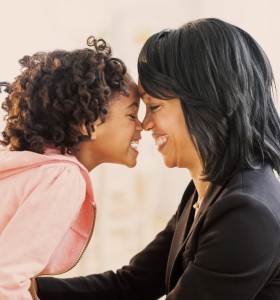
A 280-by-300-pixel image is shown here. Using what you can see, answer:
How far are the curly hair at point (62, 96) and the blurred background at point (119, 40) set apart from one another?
177 centimetres

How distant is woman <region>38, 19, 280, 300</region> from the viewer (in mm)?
1235

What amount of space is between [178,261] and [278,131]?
1.33ft

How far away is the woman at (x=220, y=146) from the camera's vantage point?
124 centimetres

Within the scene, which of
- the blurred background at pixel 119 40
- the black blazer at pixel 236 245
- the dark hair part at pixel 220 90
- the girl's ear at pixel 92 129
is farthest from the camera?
the blurred background at pixel 119 40

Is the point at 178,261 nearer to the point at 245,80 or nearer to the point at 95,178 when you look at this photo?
the point at 245,80

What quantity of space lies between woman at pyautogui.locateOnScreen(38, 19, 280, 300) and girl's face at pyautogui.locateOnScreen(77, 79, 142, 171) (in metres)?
0.06

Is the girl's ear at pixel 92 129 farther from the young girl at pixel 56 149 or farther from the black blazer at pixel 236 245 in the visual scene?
the black blazer at pixel 236 245

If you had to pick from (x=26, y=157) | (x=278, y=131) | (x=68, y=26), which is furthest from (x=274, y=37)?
(x=26, y=157)

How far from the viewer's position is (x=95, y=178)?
11.6ft

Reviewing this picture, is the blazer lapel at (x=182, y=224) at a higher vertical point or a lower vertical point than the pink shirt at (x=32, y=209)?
lower

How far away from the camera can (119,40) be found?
3609mm

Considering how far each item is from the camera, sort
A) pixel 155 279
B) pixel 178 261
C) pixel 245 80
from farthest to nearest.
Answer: pixel 155 279, pixel 178 261, pixel 245 80

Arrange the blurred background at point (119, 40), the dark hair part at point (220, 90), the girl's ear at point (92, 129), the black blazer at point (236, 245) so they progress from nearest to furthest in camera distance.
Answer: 1. the black blazer at point (236, 245)
2. the dark hair part at point (220, 90)
3. the girl's ear at point (92, 129)
4. the blurred background at point (119, 40)

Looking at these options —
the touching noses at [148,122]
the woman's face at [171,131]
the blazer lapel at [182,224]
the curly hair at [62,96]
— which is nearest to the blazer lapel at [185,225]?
the blazer lapel at [182,224]
